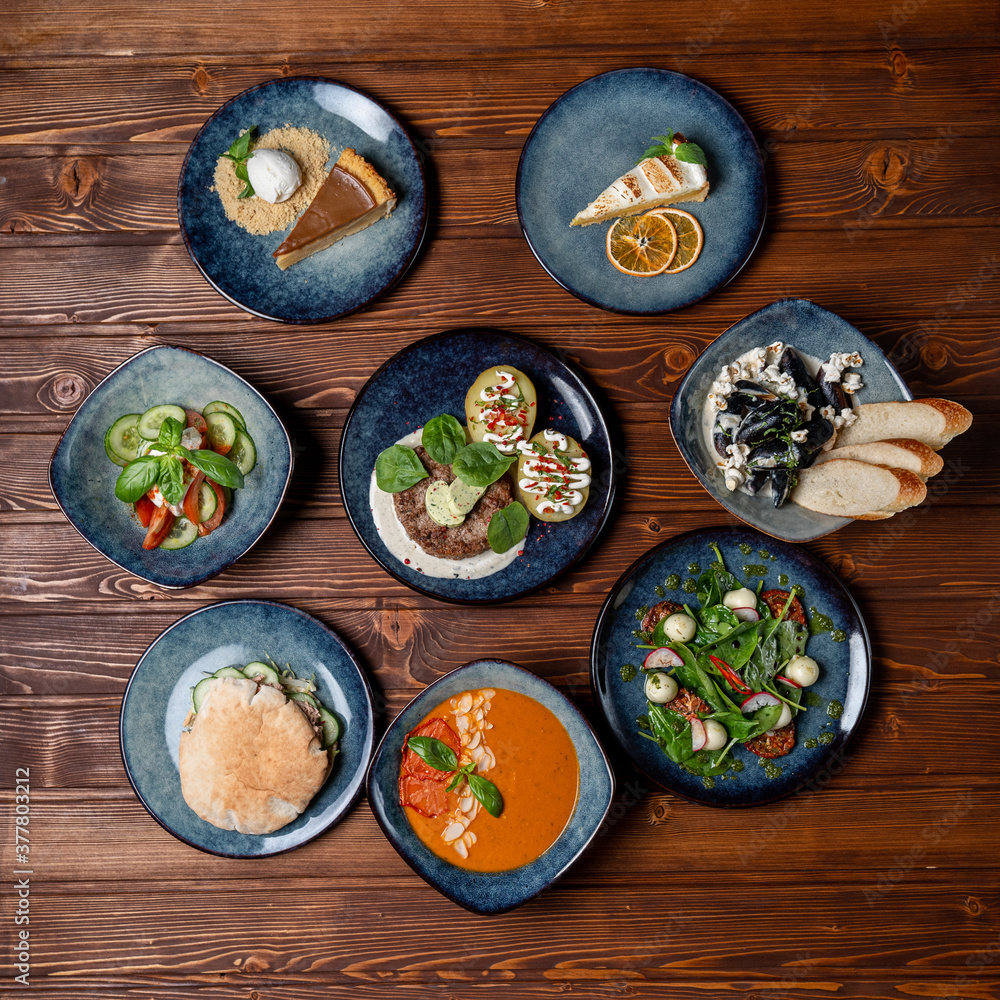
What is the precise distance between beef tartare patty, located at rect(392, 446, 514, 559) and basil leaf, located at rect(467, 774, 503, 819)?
0.72 meters

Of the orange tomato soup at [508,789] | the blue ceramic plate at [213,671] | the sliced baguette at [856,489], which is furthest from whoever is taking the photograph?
the blue ceramic plate at [213,671]

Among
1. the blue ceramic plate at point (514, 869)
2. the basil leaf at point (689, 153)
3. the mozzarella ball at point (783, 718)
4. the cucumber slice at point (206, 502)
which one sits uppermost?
the basil leaf at point (689, 153)

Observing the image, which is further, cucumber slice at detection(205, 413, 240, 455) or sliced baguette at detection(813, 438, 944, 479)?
cucumber slice at detection(205, 413, 240, 455)

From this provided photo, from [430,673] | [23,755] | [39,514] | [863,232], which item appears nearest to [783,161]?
[863,232]

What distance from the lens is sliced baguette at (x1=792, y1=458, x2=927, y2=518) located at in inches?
83.0

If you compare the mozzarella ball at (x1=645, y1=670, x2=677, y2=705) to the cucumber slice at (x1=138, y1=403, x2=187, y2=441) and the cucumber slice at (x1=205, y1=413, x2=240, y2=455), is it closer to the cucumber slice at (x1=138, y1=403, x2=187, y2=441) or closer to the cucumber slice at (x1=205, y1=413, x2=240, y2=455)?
the cucumber slice at (x1=205, y1=413, x2=240, y2=455)

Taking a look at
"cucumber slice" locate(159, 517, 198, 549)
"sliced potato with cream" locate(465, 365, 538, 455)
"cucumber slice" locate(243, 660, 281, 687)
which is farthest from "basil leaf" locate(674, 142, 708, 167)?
"cucumber slice" locate(243, 660, 281, 687)

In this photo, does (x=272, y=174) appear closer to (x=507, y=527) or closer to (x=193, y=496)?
(x=193, y=496)

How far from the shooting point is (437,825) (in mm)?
2240

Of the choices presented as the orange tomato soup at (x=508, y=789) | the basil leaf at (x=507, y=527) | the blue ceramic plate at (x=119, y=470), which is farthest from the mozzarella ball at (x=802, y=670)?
the blue ceramic plate at (x=119, y=470)

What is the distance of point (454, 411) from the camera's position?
237cm

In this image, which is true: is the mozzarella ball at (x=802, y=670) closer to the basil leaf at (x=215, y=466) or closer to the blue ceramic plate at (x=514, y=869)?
the blue ceramic plate at (x=514, y=869)

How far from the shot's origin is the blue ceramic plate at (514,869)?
2.20 metres

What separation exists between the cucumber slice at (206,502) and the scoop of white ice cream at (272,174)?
1032mm
